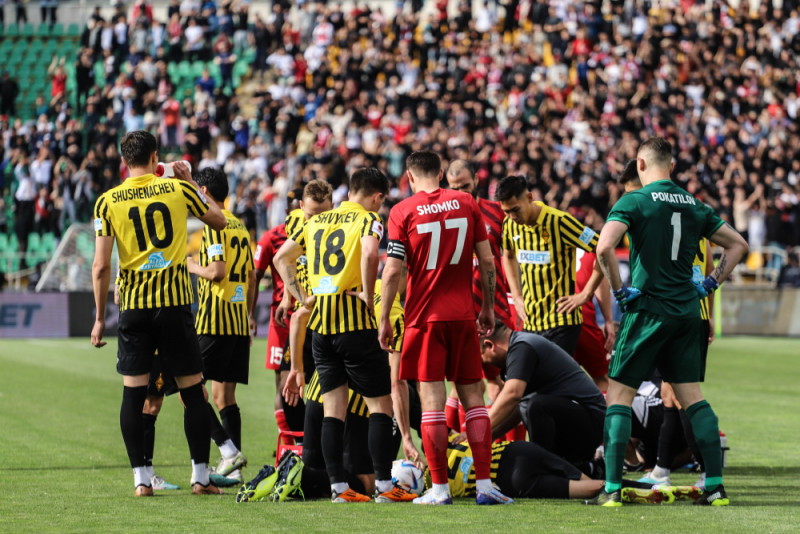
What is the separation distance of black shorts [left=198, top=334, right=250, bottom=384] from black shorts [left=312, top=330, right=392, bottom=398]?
1705mm

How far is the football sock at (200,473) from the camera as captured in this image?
7824mm

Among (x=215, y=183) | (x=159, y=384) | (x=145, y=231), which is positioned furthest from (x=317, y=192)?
(x=159, y=384)

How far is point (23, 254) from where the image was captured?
26812 mm

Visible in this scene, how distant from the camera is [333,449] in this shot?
7.63 m

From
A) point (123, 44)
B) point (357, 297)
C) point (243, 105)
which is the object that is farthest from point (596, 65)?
point (357, 297)

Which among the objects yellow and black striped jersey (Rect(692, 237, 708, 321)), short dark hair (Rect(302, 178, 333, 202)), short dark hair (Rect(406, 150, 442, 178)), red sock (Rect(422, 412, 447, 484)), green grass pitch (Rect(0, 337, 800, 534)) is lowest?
green grass pitch (Rect(0, 337, 800, 534))

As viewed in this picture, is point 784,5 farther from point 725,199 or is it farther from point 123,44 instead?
point 123,44

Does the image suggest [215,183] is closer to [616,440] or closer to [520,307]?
[520,307]

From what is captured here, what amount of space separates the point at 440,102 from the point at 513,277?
68.9 ft

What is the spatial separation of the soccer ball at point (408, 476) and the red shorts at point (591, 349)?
103 inches

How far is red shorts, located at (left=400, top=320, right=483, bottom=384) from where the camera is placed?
7434 millimetres

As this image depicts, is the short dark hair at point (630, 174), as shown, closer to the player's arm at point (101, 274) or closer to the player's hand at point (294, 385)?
the player's hand at point (294, 385)

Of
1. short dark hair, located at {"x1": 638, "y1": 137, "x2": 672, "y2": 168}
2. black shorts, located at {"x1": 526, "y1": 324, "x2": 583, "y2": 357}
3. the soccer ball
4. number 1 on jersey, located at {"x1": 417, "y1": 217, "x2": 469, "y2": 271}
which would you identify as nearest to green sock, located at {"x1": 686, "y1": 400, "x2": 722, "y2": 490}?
short dark hair, located at {"x1": 638, "y1": 137, "x2": 672, "y2": 168}

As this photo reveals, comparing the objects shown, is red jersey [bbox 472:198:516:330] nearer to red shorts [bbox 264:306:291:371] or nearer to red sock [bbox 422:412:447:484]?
red shorts [bbox 264:306:291:371]
